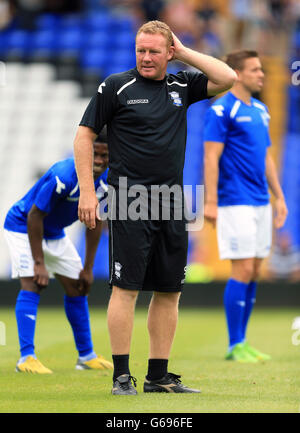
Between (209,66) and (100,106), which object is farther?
(209,66)

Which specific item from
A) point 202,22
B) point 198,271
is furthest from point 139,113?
point 202,22

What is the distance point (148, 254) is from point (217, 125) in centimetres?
245

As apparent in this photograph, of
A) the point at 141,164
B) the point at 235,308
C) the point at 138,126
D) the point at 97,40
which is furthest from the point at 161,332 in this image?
the point at 97,40

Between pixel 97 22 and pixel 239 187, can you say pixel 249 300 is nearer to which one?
pixel 239 187

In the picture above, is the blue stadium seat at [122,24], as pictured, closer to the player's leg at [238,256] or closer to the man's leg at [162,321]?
the player's leg at [238,256]

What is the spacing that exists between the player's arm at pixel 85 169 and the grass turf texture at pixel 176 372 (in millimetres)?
995

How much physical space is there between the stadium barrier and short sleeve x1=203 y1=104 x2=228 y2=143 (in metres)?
5.64

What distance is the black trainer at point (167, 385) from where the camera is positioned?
16.2ft

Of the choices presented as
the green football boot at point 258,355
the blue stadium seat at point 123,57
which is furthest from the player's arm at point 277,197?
the blue stadium seat at point 123,57

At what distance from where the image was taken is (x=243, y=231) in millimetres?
7059

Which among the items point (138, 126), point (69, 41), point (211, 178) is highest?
point (69, 41)

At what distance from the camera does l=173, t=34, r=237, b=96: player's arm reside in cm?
494

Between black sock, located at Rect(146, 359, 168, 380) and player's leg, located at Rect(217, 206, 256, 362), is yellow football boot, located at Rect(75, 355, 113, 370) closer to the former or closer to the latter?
player's leg, located at Rect(217, 206, 256, 362)

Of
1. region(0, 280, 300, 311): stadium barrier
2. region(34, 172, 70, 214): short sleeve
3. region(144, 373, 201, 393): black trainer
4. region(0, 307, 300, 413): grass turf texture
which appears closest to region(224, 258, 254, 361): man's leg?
region(0, 307, 300, 413): grass turf texture
